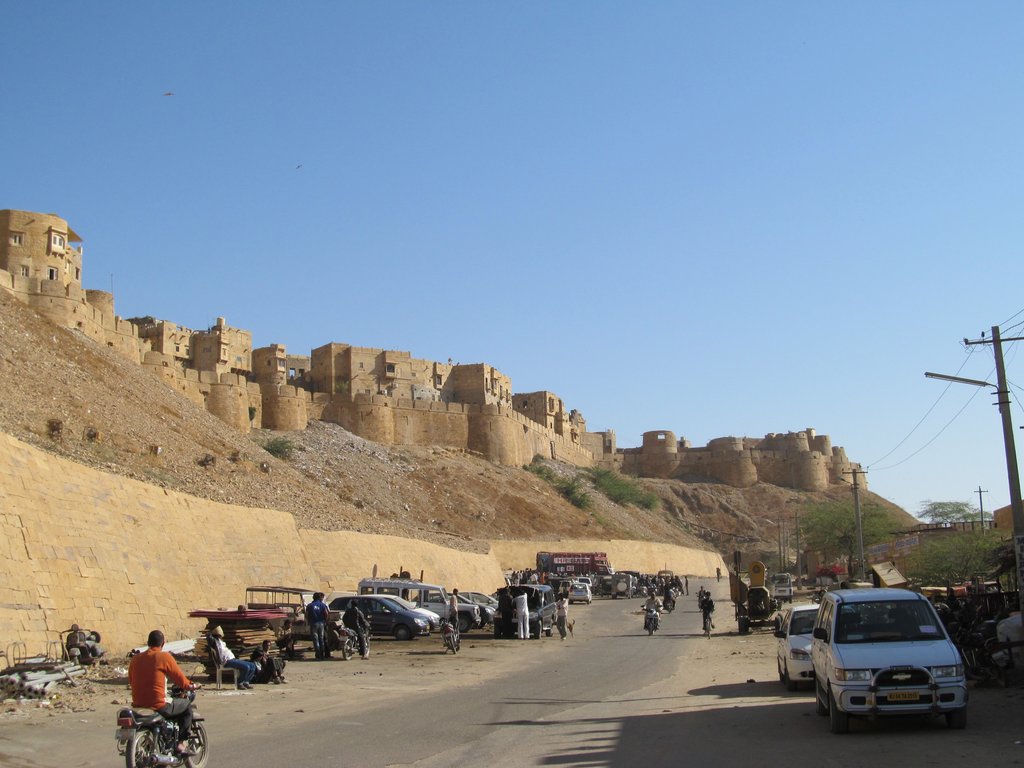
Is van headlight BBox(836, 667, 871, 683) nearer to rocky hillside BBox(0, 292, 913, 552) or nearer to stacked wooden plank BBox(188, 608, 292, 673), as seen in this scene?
stacked wooden plank BBox(188, 608, 292, 673)

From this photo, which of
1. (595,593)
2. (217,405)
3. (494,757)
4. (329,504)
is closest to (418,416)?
(217,405)

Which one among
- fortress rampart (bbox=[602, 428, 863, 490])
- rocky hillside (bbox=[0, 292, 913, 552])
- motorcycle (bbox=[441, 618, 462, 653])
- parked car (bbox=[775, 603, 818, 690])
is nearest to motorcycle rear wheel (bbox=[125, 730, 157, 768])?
parked car (bbox=[775, 603, 818, 690])

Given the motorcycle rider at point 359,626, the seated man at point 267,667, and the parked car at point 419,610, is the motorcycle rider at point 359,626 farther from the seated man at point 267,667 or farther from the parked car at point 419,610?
the seated man at point 267,667

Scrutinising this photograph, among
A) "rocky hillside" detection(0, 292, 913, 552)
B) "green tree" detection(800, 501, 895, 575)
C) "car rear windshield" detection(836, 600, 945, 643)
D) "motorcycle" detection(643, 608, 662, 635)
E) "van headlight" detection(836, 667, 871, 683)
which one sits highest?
"rocky hillside" detection(0, 292, 913, 552)

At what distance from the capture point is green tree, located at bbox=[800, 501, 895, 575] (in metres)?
63.8

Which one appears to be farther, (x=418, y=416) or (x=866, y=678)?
(x=418, y=416)

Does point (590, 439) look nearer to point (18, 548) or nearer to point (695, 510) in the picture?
point (695, 510)

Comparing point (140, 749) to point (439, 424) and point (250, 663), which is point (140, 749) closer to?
point (250, 663)

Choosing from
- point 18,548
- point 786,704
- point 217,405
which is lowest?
point 786,704

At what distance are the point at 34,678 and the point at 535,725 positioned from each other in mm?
5998

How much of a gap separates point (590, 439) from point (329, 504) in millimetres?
72643

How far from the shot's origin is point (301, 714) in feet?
40.8

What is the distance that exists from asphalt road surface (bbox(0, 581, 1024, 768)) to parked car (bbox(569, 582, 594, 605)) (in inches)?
1021

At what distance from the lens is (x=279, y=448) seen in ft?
193
